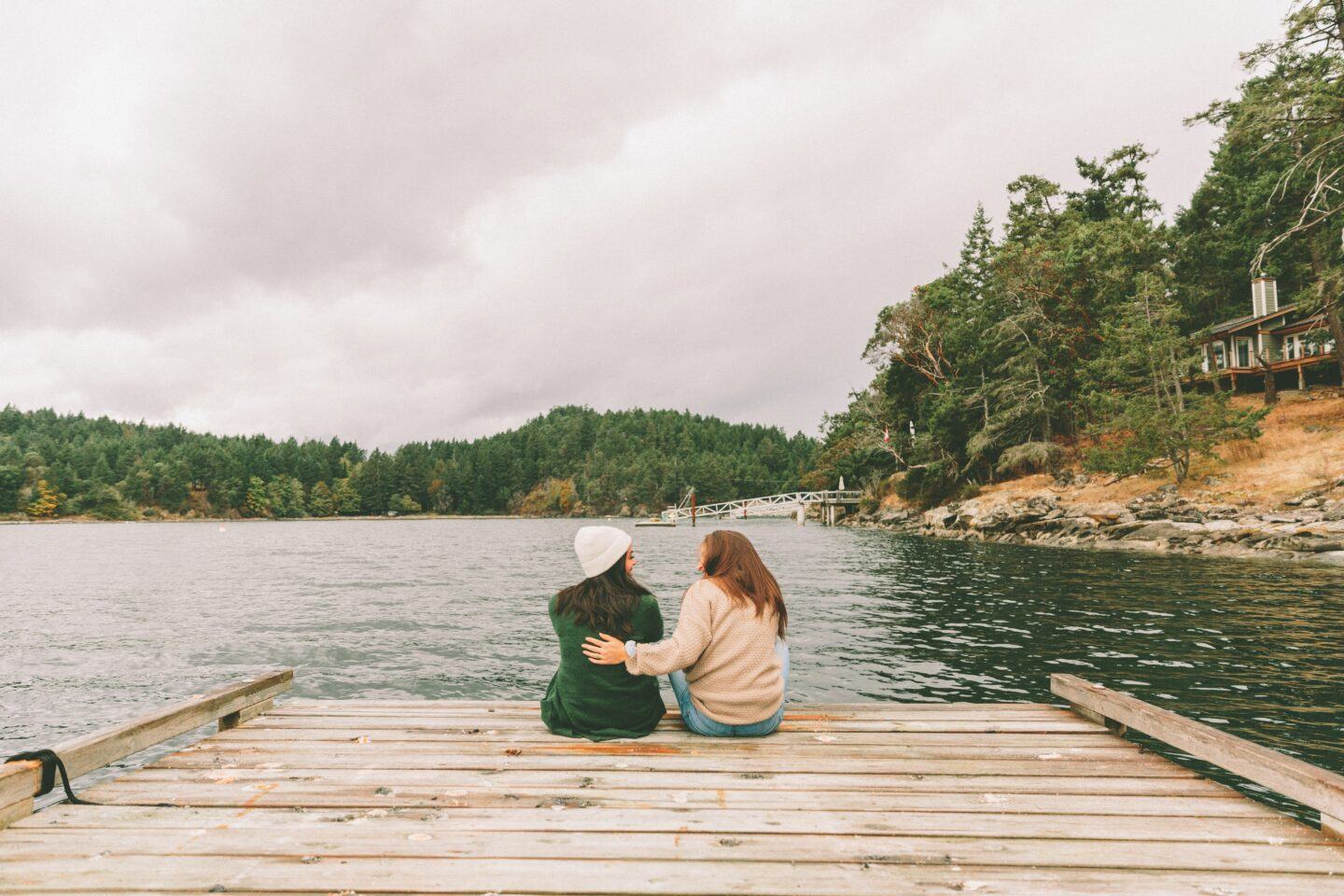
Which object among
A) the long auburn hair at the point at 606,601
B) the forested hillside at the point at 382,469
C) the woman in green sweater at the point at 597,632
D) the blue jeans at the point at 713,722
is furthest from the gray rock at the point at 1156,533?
the forested hillside at the point at 382,469

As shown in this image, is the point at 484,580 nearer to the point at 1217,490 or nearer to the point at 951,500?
the point at 1217,490

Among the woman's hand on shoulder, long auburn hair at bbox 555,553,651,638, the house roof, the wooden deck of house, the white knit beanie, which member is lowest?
the wooden deck of house

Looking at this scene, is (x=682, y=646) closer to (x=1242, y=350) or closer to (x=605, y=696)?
(x=605, y=696)

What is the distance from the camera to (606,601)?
164 inches

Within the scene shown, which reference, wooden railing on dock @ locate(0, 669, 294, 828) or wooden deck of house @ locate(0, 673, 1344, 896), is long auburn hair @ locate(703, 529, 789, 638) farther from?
wooden railing on dock @ locate(0, 669, 294, 828)

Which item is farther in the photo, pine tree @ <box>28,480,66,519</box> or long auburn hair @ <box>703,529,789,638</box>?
pine tree @ <box>28,480,66,519</box>

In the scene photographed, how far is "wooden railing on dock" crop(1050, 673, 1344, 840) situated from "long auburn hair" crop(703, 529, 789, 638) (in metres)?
2.36

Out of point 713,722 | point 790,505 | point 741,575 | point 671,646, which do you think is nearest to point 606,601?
point 671,646

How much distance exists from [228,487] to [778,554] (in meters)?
123

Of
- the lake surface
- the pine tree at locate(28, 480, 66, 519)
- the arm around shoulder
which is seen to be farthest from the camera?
the pine tree at locate(28, 480, 66, 519)

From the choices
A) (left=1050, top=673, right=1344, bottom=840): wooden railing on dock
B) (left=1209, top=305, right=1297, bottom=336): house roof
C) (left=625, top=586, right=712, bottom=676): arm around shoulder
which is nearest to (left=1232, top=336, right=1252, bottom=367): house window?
(left=1209, top=305, right=1297, bottom=336): house roof

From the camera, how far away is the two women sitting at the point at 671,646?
4094 mm

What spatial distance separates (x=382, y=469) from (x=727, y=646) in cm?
14703

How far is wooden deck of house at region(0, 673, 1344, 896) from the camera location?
2.73m
